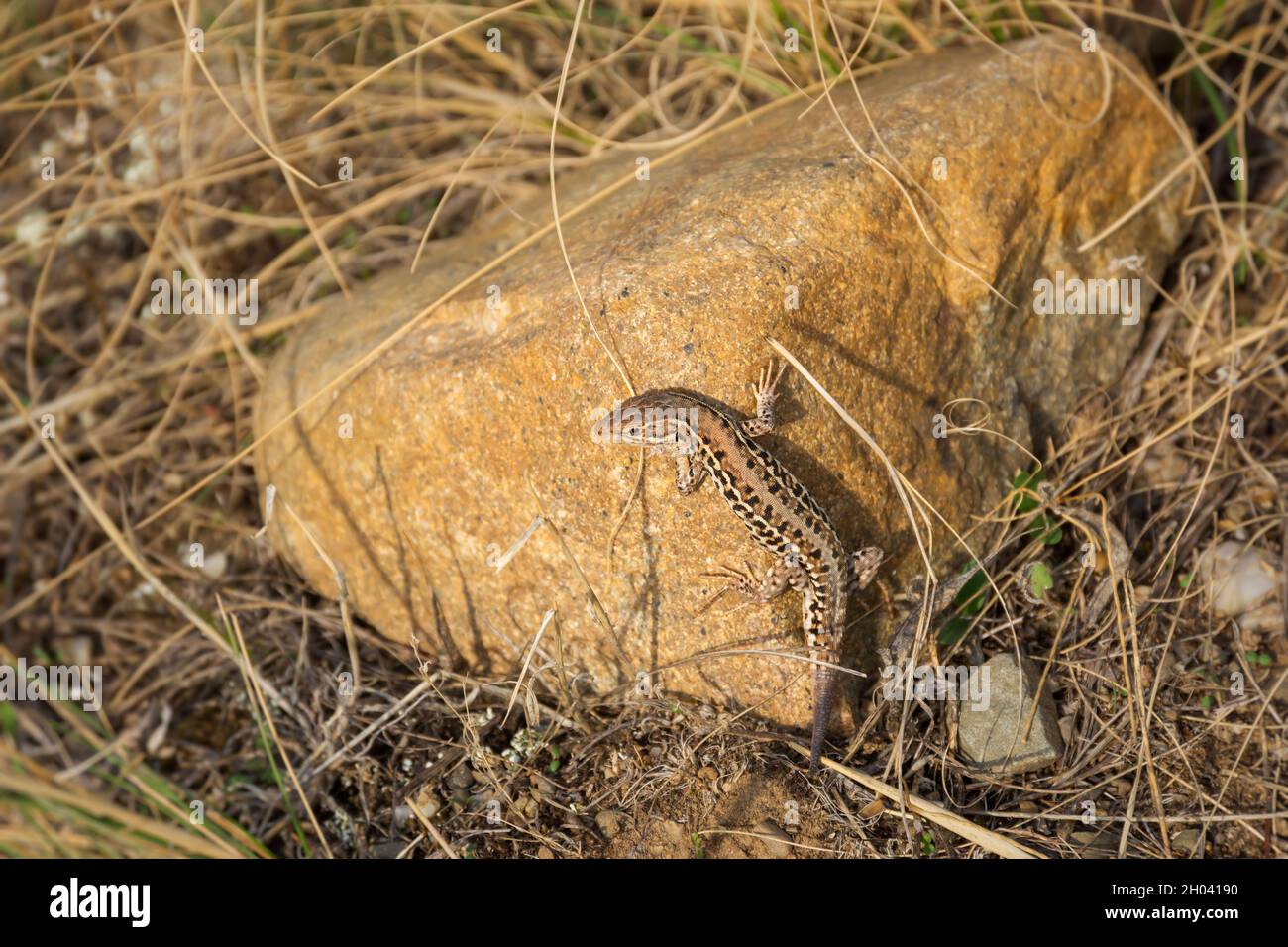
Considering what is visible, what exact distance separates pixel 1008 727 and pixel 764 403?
1.58 meters

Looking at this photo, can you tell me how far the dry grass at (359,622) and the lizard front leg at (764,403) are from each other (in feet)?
3.72

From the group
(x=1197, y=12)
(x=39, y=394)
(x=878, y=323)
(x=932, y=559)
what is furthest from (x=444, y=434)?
(x=1197, y=12)

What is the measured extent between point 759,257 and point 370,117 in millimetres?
3202

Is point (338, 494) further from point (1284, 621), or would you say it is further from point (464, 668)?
point (1284, 621)

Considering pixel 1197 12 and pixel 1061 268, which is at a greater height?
pixel 1197 12

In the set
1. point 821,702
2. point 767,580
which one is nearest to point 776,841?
point 821,702

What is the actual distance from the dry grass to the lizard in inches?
16.7

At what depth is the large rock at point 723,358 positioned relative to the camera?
358 cm

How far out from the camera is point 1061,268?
4.30 m

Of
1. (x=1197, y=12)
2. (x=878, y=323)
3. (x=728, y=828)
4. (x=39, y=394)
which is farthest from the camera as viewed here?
(x=39, y=394)

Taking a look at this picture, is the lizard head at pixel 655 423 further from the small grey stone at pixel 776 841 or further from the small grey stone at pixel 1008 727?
the small grey stone at pixel 1008 727

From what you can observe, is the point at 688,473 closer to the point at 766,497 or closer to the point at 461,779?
the point at 766,497

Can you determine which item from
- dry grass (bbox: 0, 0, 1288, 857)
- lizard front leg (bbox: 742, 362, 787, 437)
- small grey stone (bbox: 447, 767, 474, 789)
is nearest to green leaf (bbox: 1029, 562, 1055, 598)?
dry grass (bbox: 0, 0, 1288, 857)

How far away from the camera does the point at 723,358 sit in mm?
3484
